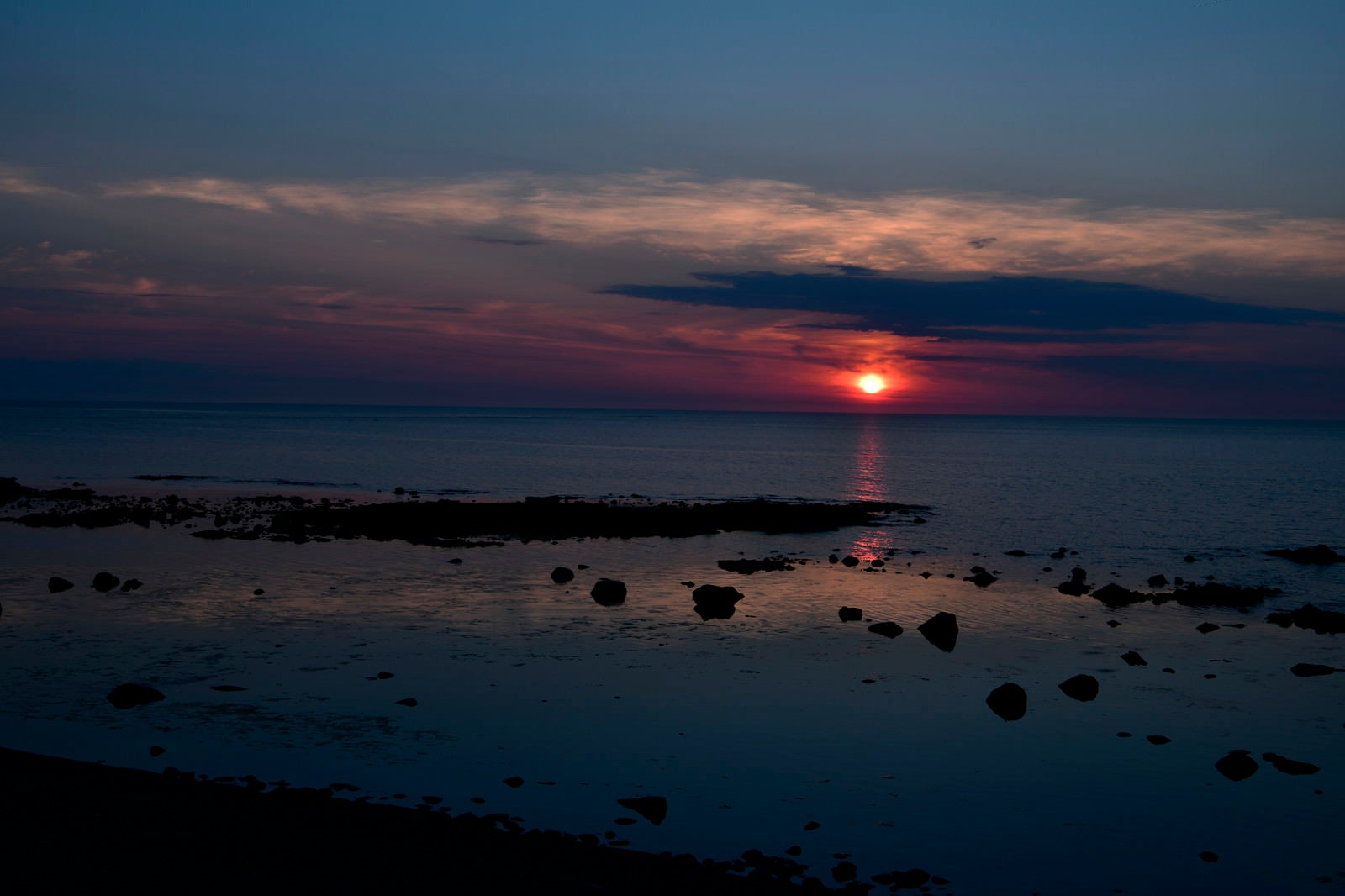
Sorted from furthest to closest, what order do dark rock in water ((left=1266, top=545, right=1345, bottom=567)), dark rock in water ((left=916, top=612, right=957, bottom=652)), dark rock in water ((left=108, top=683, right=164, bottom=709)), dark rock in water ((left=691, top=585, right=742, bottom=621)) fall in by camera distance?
dark rock in water ((left=1266, top=545, right=1345, bottom=567)) → dark rock in water ((left=691, top=585, right=742, bottom=621)) → dark rock in water ((left=916, top=612, right=957, bottom=652)) → dark rock in water ((left=108, top=683, right=164, bottom=709))

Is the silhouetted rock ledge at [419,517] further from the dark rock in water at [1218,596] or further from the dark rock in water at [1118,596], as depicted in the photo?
the dark rock in water at [1218,596]

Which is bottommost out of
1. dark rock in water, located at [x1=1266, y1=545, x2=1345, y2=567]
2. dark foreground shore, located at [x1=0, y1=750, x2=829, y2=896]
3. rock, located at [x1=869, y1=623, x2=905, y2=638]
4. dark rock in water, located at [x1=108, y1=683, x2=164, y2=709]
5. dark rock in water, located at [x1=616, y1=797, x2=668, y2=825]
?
dark rock in water, located at [x1=616, y1=797, x2=668, y2=825]

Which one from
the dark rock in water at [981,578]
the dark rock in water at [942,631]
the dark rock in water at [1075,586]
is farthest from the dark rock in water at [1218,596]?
the dark rock in water at [942,631]

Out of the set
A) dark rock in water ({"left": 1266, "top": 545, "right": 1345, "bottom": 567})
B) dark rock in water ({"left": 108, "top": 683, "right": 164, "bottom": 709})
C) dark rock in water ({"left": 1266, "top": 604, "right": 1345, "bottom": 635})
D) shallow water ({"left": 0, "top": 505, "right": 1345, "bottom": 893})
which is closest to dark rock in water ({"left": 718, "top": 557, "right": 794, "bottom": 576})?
shallow water ({"left": 0, "top": 505, "right": 1345, "bottom": 893})

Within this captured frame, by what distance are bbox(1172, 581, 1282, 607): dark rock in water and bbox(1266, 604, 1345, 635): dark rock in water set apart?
83.3 inches

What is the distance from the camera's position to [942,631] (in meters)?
26.7

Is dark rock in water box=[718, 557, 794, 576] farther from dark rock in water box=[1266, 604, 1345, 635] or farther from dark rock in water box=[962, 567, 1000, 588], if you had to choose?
dark rock in water box=[1266, 604, 1345, 635]

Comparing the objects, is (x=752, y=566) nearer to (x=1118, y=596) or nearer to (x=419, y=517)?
(x=1118, y=596)

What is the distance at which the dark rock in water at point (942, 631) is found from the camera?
26.2m

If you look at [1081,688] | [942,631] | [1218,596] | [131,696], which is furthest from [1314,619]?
[131,696]

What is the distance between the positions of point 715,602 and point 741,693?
8.94m

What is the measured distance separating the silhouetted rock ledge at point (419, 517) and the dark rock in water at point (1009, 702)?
96.0ft

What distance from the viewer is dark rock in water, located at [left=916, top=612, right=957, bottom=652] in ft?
86.1

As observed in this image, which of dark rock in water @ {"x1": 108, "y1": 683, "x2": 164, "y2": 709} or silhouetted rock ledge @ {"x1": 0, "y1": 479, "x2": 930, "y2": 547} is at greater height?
silhouetted rock ledge @ {"x1": 0, "y1": 479, "x2": 930, "y2": 547}
